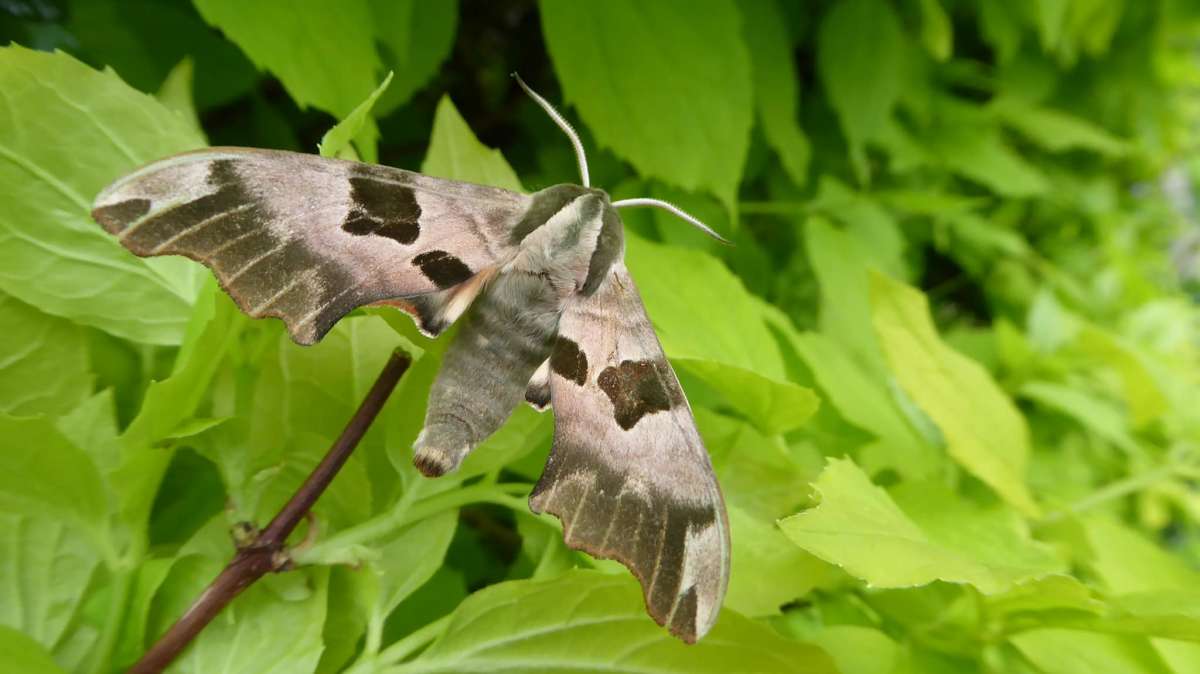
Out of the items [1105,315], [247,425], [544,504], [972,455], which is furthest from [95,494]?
[1105,315]

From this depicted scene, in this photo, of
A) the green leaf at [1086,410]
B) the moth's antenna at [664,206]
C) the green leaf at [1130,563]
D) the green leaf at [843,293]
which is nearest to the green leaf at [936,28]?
the green leaf at [843,293]

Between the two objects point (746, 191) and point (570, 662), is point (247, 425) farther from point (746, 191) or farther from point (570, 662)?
point (746, 191)

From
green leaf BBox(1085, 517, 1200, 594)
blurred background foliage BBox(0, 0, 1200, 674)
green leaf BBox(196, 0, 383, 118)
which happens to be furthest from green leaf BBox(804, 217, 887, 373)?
green leaf BBox(196, 0, 383, 118)

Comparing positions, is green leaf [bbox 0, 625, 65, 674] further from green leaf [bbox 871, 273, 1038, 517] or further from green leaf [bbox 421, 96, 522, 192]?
green leaf [bbox 871, 273, 1038, 517]

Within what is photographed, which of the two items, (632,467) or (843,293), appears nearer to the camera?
(632,467)

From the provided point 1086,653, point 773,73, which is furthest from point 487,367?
point 773,73

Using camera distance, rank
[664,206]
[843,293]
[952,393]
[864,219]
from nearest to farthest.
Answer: [664,206] < [952,393] < [843,293] < [864,219]

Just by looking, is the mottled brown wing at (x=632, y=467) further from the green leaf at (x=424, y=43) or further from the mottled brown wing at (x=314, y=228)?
the green leaf at (x=424, y=43)

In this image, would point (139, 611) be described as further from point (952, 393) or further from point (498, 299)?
point (952, 393)
